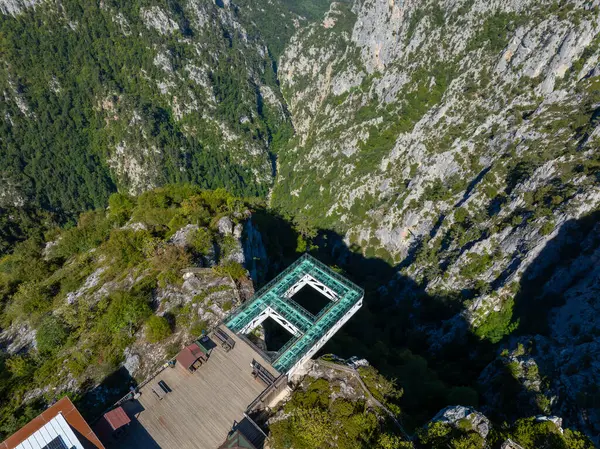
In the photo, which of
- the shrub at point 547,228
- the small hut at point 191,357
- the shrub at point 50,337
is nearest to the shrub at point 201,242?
the small hut at point 191,357

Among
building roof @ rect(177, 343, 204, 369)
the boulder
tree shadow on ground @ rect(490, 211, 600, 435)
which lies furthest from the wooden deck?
tree shadow on ground @ rect(490, 211, 600, 435)

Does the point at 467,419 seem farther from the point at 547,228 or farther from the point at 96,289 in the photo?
the point at 547,228

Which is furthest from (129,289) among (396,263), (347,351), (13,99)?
(13,99)

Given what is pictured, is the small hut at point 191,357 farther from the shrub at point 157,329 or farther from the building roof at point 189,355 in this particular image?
the shrub at point 157,329

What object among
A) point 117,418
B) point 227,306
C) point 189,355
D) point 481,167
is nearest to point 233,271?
point 227,306

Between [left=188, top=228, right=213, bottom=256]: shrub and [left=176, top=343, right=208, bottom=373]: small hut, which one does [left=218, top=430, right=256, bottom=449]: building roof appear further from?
[left=188, top=228, right=213, bottom=256]: shrub
